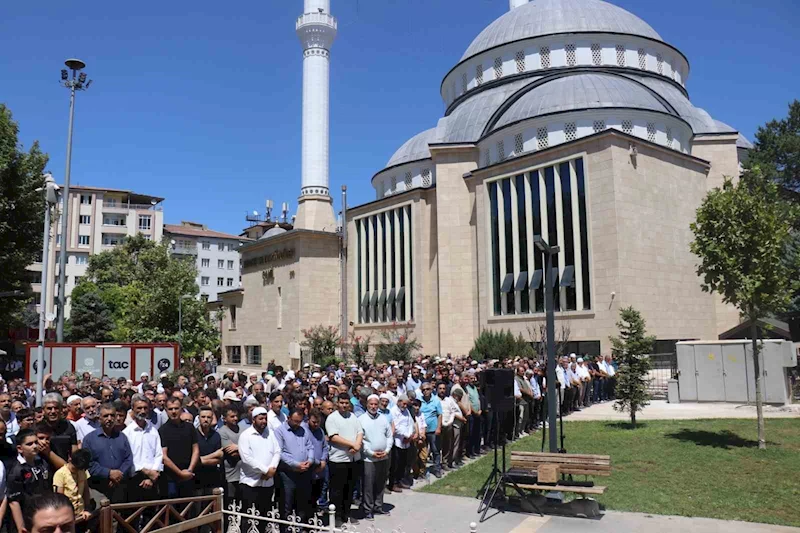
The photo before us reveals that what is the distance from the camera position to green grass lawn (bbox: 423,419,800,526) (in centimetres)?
869

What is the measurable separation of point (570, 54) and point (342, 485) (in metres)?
39.4

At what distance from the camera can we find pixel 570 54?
1639 inches

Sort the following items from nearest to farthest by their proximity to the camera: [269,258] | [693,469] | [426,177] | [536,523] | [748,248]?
[536,523]
[693,469]
[748,248]
[426,177]
[269,258]

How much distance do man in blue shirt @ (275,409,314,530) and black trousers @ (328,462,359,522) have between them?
0.69m

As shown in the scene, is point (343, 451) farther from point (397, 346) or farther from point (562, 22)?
point (562, 22)

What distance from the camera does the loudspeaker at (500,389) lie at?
8.98 meters

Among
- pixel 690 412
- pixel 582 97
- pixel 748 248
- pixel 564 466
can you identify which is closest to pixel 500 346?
pixel 690 412

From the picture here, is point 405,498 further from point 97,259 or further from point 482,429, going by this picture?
point 97,259

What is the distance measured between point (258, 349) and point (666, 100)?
3546 centimetres

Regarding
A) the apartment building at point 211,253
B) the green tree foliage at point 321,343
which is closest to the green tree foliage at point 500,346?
the green tree foliage at point 321,343

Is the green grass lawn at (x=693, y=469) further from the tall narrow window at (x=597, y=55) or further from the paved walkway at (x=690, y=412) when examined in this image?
the tall narrow window at (x=597, y=55)

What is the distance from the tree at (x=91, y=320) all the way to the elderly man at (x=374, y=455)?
154ft

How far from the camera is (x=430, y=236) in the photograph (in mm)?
39812

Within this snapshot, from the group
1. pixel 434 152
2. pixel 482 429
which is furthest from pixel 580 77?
pixel 482 429
